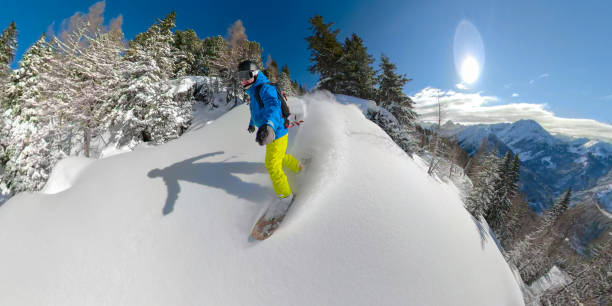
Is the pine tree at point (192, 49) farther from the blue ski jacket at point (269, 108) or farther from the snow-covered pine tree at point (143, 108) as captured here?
the blue ski jacket at point (269, 108)

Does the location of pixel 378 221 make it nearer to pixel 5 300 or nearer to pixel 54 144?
pixel 5 300

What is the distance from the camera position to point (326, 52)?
66.2ft

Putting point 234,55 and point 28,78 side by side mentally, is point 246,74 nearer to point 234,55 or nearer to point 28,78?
point 28,78

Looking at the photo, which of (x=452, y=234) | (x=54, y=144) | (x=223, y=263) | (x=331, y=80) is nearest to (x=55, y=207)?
(x=223, y=263)

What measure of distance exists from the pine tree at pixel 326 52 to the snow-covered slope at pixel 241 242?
17.7 metres

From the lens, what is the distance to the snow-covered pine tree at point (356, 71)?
19722 millimetres

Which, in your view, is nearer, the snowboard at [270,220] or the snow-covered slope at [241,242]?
the snow-covered slope at [241,242]

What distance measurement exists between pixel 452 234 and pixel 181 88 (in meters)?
29.2

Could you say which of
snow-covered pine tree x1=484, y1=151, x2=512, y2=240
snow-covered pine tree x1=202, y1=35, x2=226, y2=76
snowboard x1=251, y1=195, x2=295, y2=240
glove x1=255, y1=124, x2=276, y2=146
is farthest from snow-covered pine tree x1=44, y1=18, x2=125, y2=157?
snow-covered pine tree x1=484, y1=151, x2=512, y2=240

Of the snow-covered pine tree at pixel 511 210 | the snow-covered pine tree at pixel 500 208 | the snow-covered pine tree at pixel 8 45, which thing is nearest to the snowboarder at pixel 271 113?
the snow-covered pine tree at pixel 500 208

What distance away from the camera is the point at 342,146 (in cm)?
448

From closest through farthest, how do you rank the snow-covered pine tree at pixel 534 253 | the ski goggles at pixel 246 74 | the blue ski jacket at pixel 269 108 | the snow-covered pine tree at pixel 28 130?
the blue ski jacket at pixel 269 108 < the ski goggles at pixel 246 74 < the snow-covered pine tree at pixel 28 130 < the snow-covered pine tree at pixel 534 253

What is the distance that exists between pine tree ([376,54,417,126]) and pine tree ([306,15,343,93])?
14.4 feet

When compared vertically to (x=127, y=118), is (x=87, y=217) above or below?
below
